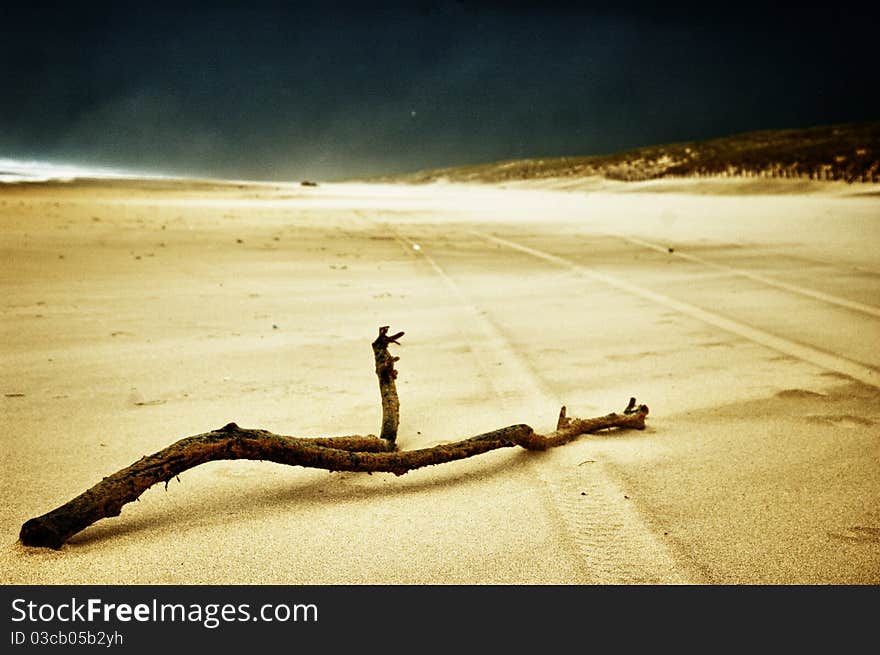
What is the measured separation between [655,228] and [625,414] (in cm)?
1229

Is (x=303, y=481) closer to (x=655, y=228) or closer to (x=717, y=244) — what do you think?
(x=717, y=244)

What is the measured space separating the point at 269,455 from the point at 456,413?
139cm

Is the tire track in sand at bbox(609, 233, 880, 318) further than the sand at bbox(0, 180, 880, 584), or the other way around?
the tire track in sand at bbox(609, 233, 880, 318)

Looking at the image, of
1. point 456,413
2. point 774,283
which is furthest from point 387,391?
point 774,283

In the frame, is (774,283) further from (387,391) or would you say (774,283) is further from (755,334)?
(387,391)

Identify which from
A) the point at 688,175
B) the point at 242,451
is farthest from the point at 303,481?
the point at 688,175

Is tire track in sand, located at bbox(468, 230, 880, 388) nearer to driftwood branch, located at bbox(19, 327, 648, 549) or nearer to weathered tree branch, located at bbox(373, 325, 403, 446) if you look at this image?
driftwood branch, located at bbox(19, 327, 648, 549)

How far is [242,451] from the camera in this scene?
1.95 m

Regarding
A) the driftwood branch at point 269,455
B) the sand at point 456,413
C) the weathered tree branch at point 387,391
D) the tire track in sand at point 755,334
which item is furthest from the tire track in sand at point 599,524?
the tire track in sand at point 755,334

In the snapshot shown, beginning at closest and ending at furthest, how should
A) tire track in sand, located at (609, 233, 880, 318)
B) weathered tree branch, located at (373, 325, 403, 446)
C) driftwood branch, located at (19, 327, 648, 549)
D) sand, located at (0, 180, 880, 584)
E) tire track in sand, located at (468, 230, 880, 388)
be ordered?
driftwood branch, located at (19, 327, 648, 549) < sand, located at (0, 180, 880, 584) < weathered tree branch, located at (373, 325, 403, 446) < tire track in sand, located at (468, 230, 880, 388) < tire track in sand, located at (609, 233, 880, 318)

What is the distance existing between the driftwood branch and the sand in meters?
0.08

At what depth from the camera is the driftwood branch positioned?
70.2 inches

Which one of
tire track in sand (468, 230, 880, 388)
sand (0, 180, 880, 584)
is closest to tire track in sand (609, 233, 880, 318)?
sand (0, 180, 880, 584)

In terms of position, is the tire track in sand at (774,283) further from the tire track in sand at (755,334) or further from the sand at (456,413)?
the tire track in sand at (755,334)
